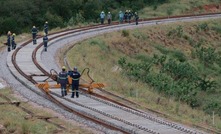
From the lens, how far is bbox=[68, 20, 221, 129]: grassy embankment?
27.4 meters

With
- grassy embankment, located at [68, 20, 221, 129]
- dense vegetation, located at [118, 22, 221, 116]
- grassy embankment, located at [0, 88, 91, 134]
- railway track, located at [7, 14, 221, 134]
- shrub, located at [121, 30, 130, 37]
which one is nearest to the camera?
grassy embankment, located at [0, 88, 91, 134]

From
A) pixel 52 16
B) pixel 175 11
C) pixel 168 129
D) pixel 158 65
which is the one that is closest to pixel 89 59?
pixel 158 65

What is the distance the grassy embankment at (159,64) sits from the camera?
2744cm

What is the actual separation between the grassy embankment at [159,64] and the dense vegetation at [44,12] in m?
10.1

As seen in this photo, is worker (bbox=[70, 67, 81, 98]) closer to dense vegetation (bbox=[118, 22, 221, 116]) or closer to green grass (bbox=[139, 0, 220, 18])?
dense vegetation (bbox=[118, 22, 221, 116])

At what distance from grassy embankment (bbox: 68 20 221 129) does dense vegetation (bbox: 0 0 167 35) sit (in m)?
10.1

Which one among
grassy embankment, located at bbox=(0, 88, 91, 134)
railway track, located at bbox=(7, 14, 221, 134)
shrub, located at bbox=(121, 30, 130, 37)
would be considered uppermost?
grassy embankment, located at bbox=(0, 88, 91, 134)

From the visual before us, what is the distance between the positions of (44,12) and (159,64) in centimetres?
2205

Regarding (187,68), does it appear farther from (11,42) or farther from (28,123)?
(28,123)

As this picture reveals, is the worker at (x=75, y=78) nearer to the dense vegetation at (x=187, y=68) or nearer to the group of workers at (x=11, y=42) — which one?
the dense vegetation at (x=187, y=68)

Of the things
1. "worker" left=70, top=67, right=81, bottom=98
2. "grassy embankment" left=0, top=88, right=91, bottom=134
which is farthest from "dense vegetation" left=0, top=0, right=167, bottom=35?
"grassy embankment" left=0, top=88, right=91, bottom=134

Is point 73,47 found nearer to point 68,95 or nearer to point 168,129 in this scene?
point 68,95

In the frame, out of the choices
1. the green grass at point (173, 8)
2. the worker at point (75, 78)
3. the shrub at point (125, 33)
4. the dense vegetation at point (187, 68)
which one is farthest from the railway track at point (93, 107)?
the green grass at point (173, 8)

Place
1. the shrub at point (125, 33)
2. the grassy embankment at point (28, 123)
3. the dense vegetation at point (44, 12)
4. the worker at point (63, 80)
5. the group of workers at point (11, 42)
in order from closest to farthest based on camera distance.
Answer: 1. the grassy embankment at point (28, 123)
2. the worker at point (63, 80)
3. the group of workers at point (11, 42)
4. the shrub at point (125, 33)
5. the dense vegetation at point (44, 12)
